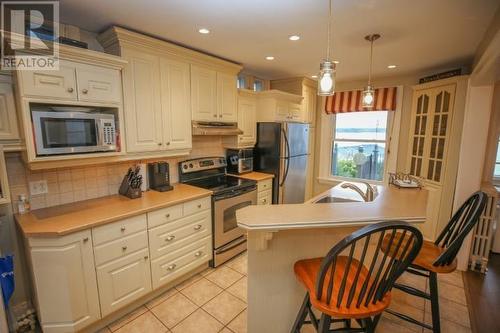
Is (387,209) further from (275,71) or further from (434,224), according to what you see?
(275,71)

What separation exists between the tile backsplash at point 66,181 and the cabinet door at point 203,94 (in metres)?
0.91

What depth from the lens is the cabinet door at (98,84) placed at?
1.86 meters

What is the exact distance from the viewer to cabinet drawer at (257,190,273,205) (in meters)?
3.26

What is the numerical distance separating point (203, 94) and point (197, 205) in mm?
1294

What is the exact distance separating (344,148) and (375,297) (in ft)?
12.5

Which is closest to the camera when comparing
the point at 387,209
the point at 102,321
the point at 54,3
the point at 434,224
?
the point at 387,209

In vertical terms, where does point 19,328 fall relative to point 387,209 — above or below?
below

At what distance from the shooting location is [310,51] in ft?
8.80

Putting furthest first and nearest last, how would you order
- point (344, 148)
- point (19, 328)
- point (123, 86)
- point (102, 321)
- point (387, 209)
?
point (344, 148), point (123, 86), point (102, 321), point (19, 328), point (387, 209)

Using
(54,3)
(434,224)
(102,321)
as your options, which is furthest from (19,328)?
(434,224)

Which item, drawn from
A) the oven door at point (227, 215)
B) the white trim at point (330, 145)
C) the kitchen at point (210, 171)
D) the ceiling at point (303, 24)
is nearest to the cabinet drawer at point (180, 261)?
the kitchen at point (210, 171)

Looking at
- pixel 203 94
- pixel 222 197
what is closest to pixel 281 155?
pixel 222 197

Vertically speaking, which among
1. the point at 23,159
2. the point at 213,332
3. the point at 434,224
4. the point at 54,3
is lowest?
the point at 213,332

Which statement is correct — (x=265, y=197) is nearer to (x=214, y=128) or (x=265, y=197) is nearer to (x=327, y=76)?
(x=214, y=128)
